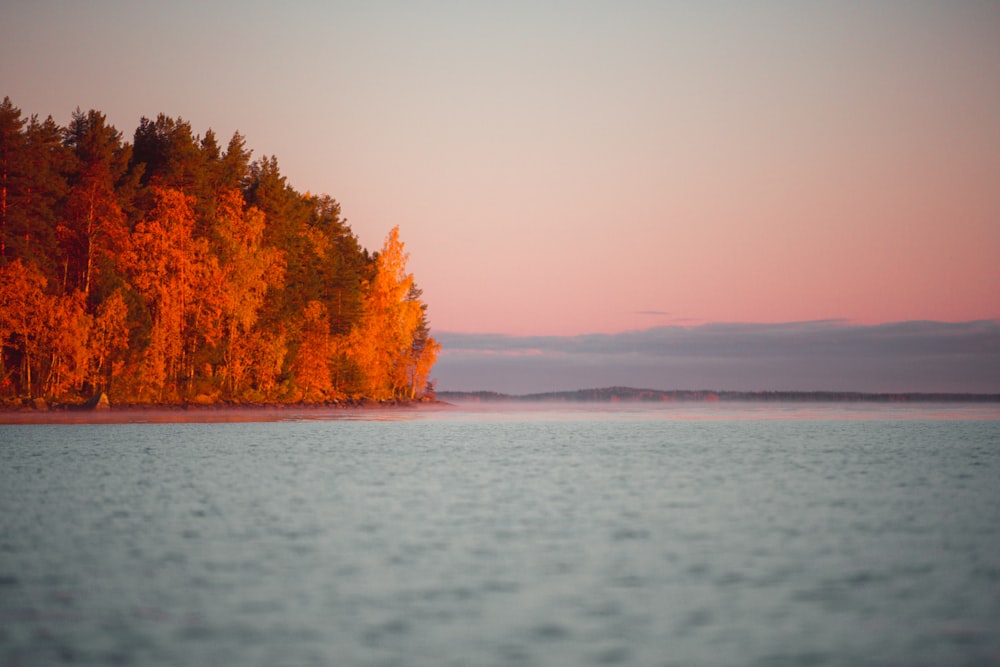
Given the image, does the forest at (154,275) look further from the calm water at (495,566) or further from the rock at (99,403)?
the calm water at (495,566)

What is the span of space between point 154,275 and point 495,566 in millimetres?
59015

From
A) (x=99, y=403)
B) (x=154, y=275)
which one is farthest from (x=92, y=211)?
(x=99, y=403)

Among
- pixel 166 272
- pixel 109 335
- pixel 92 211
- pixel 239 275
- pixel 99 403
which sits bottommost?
pixel 99 403

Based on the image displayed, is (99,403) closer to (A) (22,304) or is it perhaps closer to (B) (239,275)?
(A) (22,304)

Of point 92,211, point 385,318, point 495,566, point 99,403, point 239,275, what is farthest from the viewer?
point 385,318

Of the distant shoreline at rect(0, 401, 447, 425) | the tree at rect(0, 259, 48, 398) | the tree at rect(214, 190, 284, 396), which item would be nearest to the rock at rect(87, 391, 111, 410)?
the distant shoreline at rect(0, 401, 447, 425)

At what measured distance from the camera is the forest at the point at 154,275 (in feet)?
206

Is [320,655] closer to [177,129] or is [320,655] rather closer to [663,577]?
[663,577]

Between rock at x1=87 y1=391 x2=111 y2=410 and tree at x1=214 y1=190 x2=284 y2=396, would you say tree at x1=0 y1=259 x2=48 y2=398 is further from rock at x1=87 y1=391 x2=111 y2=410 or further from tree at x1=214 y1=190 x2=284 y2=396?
tree at x1=214 y1=190 x2=284 y2=396

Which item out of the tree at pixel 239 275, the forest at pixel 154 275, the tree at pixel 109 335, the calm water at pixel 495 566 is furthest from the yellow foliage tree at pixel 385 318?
the calm water at pixel 495 566

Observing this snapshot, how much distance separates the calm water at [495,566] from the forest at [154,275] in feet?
105

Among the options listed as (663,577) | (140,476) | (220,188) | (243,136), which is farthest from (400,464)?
(243,136)

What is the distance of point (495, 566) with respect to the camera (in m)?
15.1

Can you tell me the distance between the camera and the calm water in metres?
10.5
